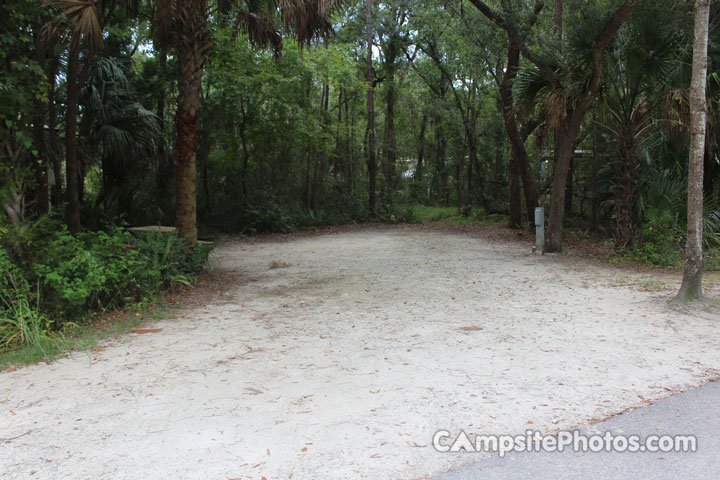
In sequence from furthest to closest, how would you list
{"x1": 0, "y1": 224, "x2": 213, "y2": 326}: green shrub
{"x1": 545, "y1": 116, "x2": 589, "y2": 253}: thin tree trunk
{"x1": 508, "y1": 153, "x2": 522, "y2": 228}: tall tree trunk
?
{"x1": 508, "y1": 153, "x2": 522, "y2": 228}: tall tree trunk
{"x1": 545, "y1": 116, "x2": 589, "y2": 253}: thin tree trunk
{"x1": 0, "y1": 224, "x2": 213, "y2": 326}: green shrub

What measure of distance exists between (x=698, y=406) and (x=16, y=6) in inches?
298

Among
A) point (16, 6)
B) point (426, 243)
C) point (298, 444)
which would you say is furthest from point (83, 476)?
point (426, 243)

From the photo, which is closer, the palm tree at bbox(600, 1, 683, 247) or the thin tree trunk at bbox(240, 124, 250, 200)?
the palm tree at bbox(600, 1, 683, 247)

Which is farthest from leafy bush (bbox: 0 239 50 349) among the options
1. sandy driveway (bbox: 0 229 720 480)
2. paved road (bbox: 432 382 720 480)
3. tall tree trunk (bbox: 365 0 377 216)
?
tall tree trunk (bbox: 365 0 377 216)

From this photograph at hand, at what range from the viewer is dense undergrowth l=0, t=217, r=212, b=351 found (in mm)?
4738

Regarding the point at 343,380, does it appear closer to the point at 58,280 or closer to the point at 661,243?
the point at 58,280

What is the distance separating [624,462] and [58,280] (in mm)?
5091

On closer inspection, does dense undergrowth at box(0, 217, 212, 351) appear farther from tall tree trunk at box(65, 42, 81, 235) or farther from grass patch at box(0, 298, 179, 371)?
tall tree trunk at box(65, 42, 81, 235)

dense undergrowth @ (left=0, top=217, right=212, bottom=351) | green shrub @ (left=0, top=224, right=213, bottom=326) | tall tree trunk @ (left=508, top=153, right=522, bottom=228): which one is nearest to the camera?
dense undergrowth @ (left=0, top=217, right=212, bottom=351)

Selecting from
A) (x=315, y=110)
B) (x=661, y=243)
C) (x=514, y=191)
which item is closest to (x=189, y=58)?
(x=661, y=243)

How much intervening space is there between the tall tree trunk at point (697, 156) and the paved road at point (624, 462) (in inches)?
128

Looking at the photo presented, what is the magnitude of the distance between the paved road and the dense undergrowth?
13.5 ft

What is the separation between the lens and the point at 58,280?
498 cm

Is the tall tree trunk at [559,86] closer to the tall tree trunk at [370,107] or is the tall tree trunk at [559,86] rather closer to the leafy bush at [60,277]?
the leafy bush at [60,277]
